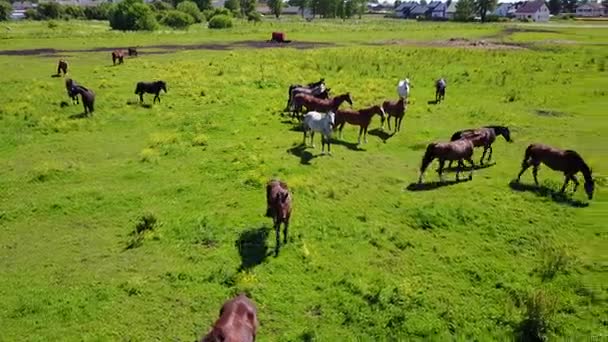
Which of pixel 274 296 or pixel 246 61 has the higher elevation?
pixel 246 61

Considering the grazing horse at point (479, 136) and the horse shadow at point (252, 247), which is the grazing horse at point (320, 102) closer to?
the grazing horse at point (479, 136)

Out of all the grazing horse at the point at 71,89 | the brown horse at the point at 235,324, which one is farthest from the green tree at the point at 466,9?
the brown horse at the point at 235,324

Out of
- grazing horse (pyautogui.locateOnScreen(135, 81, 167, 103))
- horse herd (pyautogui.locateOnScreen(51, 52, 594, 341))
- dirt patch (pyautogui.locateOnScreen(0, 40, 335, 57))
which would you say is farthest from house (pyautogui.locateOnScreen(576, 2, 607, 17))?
grazing horse (pyautogui.locateOnScreen(135, 81, 167, 103))

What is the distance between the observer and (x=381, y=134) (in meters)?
24.0

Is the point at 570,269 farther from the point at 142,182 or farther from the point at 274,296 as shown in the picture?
the point at 142,182

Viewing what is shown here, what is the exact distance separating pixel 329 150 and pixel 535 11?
15588 cm

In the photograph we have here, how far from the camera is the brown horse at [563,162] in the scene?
16.2 m

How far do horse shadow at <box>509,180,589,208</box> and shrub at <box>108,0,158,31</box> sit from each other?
74897 mm

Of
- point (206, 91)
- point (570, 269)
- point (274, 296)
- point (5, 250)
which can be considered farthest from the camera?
point (206, 91)

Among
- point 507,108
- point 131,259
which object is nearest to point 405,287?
point 131,259

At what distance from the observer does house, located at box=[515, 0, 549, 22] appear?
5989 inches

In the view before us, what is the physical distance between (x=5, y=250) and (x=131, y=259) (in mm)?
3587

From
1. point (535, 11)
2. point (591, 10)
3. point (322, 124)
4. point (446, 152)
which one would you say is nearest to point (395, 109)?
point (322, 124)

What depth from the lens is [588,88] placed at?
1347 inches
